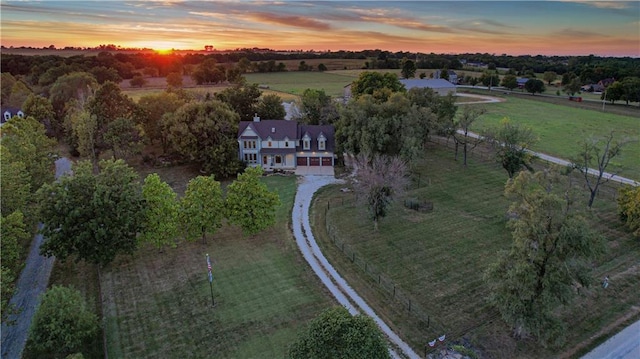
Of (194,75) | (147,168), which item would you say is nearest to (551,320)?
(147,168)

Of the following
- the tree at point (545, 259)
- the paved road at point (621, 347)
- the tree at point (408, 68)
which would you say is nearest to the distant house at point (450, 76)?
the tree at point (408, 68)

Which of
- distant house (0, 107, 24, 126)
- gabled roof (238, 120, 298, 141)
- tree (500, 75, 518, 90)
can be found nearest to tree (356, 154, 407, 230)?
gabled roof (238, 120, 298, 141)

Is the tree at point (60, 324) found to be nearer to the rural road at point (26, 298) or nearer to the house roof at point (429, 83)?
the rural road at point (26, 298)

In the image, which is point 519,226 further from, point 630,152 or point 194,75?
point 194,75

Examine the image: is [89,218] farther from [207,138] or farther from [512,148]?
[512,148]

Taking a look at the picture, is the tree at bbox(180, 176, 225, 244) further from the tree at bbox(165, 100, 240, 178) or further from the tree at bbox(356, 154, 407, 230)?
the tree at bbox(165, 100, 240, 178)

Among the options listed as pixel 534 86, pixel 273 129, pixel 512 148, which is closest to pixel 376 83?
pixel 273 129
